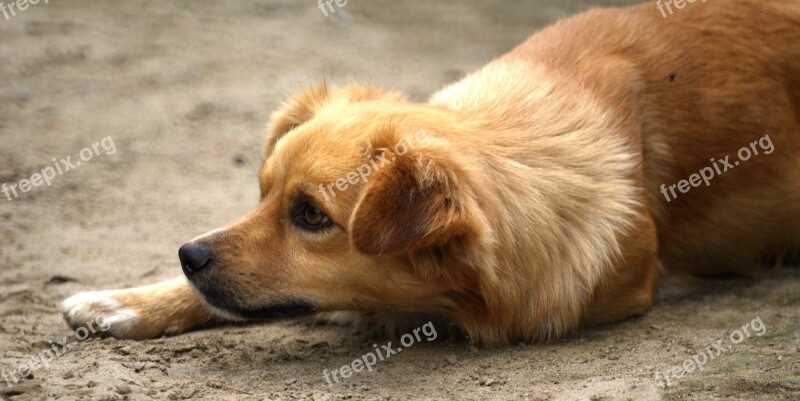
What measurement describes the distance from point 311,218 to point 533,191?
0.89m

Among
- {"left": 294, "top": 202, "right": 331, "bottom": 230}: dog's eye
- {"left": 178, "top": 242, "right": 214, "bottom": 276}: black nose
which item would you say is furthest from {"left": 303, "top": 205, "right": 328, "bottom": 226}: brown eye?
{"left": 178, "top": 242, "right": 214, "bottom": 276}: black nose

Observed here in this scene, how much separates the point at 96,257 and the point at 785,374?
3.52m

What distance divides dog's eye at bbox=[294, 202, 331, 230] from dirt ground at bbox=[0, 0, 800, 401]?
59cm

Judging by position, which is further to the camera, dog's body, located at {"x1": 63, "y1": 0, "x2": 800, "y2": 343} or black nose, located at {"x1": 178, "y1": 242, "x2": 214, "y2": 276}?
black nose, located at {"x1": 178, "y1": 242, "x2": 214, "y2": 276}

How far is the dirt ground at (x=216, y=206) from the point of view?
3842 mm

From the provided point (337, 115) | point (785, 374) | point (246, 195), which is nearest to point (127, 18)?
point (246, 195)

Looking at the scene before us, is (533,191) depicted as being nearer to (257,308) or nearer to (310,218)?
(310,218)

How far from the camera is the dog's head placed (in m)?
3.75

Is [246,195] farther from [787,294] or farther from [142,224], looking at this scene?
[787,294]

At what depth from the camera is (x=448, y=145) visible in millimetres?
3943

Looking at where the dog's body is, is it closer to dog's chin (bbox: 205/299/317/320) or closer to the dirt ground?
dog's chin (bbox: 205/299/317/320)

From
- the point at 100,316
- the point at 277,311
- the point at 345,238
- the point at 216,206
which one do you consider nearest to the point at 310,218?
the point at 345,238

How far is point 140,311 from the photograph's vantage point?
4.52m

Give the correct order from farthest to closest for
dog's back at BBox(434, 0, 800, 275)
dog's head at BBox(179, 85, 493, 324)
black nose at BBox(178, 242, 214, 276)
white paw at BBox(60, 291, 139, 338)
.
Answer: dog's back at BBox(434, 0, 800, 275) < white paw at BBox(60, 291, 139, 338) < black nose at BBox(178, 242, 214, 276) < dog's head at BBox(179, 85, 493, 324)
